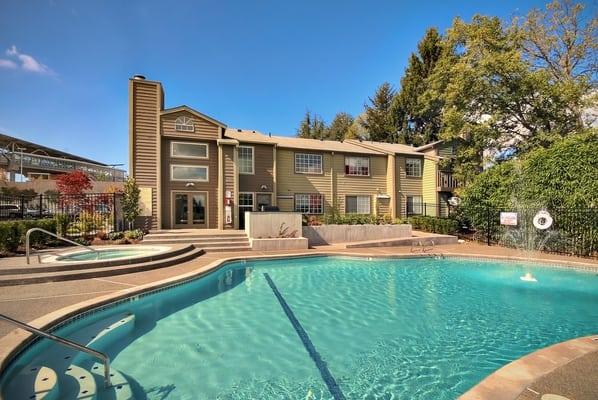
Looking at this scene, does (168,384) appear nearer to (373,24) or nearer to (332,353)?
(332,353)

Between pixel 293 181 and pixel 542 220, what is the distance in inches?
525

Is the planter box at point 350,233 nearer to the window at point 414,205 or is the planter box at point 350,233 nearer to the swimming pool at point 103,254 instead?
the window at point 414,205

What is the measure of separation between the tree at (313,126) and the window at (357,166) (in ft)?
65.5

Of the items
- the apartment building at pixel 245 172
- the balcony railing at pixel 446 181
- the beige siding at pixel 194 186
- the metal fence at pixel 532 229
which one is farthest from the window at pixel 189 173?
the balcony railing at pixel 446 181

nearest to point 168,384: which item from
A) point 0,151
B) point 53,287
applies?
point 53,287

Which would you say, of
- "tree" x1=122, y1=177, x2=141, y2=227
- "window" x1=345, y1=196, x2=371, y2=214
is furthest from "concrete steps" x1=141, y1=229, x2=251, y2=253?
"window" x1=345, y1=196, x2=371, y2=214

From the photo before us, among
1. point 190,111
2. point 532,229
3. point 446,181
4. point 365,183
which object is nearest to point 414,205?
point 446,181

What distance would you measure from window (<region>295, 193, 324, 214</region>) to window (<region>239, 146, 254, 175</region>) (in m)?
3.72

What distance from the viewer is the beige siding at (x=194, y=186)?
1656cm

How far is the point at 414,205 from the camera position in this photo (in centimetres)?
2334

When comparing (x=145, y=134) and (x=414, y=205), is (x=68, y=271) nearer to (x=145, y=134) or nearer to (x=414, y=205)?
(x=145, y=134)

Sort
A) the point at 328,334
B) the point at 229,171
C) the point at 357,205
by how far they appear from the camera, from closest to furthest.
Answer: the point at 328,334 < the point at 229,171 < the point at 357,205

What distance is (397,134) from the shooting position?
35.0m

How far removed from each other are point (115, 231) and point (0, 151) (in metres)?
31.5
